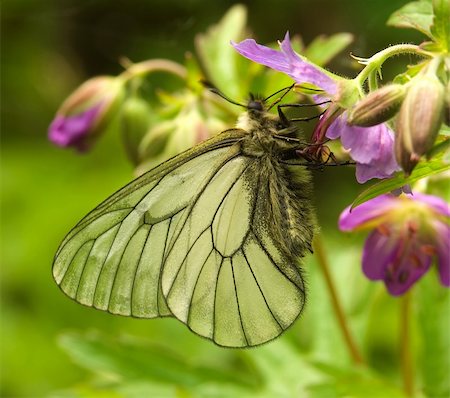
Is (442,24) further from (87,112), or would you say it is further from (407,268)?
(87,112)

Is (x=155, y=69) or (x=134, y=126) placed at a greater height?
(x=155, y=69)

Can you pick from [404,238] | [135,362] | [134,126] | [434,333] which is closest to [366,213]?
[404,238]

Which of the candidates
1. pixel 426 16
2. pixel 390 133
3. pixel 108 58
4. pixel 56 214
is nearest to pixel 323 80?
pixel 390 133

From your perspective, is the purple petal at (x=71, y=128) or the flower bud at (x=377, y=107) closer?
the flower bud at (x=377, y=107)

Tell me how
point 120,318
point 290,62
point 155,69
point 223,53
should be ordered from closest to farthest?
point 290,62 < point 155,69 < point 223,53 < point 120,318

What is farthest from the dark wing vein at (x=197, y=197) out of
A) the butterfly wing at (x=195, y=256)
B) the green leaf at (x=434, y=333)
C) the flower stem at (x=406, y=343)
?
the green leaf at (x=434, y=333)

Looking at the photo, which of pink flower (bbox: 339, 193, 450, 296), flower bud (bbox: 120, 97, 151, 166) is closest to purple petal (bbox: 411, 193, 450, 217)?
pink flower (bbox: 339, 193, 450, 296)

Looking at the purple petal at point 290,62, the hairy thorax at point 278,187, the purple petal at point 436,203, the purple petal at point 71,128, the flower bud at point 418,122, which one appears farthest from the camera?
the purple petal at point 71,128

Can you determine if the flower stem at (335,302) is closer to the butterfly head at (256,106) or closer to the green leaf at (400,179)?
the butterfly head at (256,106)
